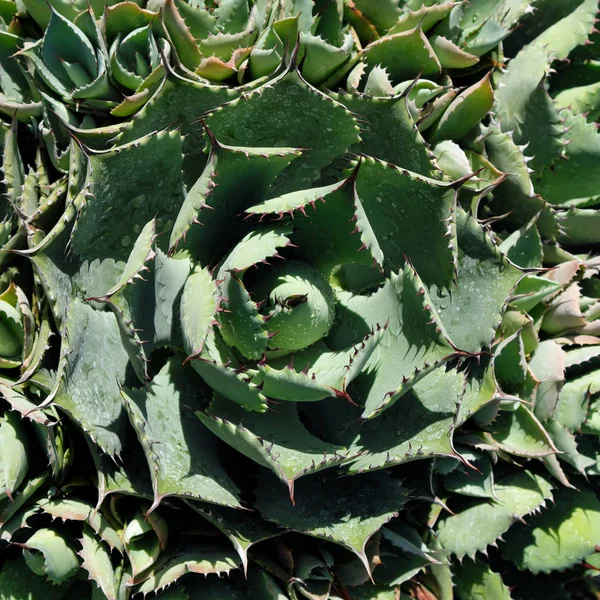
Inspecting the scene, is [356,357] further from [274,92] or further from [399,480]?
[274,92]

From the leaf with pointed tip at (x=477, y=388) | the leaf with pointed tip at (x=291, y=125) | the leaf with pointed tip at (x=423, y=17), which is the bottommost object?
the leaf with pointed tip at (x=477, y=388)

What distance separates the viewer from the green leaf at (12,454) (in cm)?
117

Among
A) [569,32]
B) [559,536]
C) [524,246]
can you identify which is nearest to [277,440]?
[524,246]

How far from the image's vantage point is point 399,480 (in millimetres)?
1368

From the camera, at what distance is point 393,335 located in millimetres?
1364

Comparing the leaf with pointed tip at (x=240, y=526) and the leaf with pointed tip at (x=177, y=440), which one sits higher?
the leaf with pointed tip at (x=177, y=440)

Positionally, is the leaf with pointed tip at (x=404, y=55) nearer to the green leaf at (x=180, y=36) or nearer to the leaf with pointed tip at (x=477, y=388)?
the green leaf at (x=180, y=36)

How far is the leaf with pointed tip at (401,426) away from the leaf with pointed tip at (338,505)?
79 mm

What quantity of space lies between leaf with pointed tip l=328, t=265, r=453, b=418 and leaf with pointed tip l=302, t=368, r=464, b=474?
0.07 m

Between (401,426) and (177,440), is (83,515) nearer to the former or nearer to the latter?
(177,440)

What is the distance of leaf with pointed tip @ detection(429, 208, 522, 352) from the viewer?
4.40 ft

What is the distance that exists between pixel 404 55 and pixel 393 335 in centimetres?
61

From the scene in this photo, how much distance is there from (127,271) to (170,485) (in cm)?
36

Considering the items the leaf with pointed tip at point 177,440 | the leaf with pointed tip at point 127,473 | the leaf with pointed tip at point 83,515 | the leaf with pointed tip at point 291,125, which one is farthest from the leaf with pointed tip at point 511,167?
the leaf with pointed tip at point 83,515
